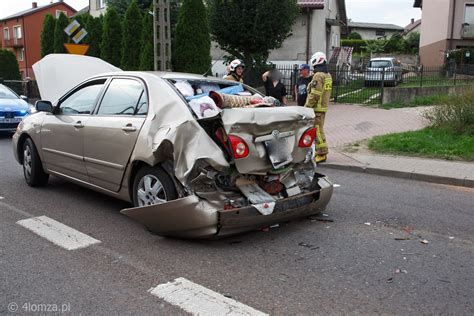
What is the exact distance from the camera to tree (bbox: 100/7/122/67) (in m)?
22.1

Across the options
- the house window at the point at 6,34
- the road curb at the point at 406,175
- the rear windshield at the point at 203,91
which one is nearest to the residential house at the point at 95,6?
the house window at the point at 6,34

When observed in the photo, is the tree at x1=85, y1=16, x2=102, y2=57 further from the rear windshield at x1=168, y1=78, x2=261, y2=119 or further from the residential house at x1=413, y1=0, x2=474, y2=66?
the residential house at x1=413, y1=0, x2=474, y2=66

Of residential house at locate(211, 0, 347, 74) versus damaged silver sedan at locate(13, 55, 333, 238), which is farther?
residential house at locate(211, 0, 347, 74)

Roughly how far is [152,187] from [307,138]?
5.46 ft

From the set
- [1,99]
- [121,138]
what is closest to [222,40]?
[1,99]

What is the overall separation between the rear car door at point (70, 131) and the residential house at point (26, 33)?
163ft

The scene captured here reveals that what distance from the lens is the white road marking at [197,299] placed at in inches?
125

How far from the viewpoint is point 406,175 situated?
25.9ft

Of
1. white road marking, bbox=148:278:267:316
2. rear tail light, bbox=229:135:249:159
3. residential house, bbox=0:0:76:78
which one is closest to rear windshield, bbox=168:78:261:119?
rear tail light, bbox=229:135:249:159

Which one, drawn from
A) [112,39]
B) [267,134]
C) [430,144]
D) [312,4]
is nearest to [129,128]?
[267,134]

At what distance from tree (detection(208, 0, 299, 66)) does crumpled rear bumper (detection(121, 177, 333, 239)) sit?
49.7 ft

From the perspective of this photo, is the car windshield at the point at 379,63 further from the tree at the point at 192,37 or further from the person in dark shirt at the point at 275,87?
the person in dark shirt at the point at 275,87

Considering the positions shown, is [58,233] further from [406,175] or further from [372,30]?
[372,30]

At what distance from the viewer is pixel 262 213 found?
14.0ft
